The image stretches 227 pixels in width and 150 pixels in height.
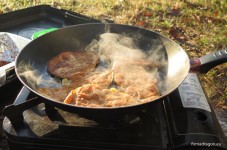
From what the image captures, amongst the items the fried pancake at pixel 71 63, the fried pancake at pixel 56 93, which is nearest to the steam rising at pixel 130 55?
the fried pancake at pixel 71 63

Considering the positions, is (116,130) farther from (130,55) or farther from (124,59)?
(130,55)

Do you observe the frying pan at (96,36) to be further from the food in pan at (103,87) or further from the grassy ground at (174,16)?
the grassy ground at (174,16)

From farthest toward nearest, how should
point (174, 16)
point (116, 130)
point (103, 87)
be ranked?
point (174, 16) < point (103, 87) < point (116, 130)

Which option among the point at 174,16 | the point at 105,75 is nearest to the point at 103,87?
the point at 105,75

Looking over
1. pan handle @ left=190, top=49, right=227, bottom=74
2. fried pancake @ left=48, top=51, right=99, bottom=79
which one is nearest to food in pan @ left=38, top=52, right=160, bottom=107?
fried pancake @ left=48, top=51, right=99, bottom=79

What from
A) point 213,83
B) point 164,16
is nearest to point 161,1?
point 164,16

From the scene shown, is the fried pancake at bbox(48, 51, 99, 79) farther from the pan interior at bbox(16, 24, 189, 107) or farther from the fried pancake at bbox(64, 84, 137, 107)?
the fried pancake at bbox(64, 84, 137, 107)
